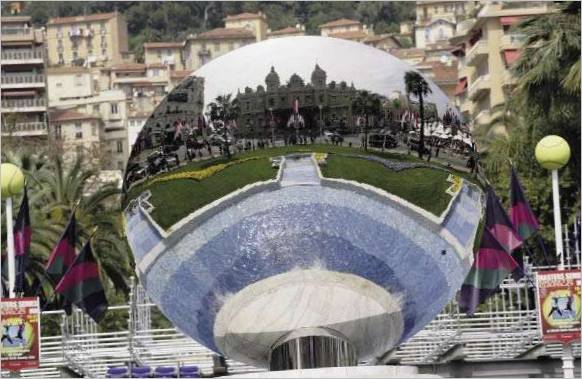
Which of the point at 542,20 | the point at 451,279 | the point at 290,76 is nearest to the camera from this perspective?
the point at 290,76

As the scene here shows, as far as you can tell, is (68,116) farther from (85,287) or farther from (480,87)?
(85,287)

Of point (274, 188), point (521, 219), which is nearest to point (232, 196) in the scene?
point (274, 188)

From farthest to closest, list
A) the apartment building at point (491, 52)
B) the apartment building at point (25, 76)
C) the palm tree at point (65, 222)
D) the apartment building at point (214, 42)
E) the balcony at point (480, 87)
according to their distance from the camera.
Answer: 1. the apartment building at point (214, 42)
2. the apartment building at point (25, 76)
3. the balcony at point (480, 87)
4. the apartment building at point (491, 52)
5. the palm tree at point (65, 222)

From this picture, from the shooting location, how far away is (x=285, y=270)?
390 inches

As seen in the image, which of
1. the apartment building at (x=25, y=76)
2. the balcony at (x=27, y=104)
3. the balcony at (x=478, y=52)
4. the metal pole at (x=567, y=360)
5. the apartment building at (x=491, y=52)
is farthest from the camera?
the apartment building at (x=25, y=76)

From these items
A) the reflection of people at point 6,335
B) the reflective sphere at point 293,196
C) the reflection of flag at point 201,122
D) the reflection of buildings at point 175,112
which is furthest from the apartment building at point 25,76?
the reflection of flag at point 201,122

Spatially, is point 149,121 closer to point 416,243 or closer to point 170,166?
point 170,166

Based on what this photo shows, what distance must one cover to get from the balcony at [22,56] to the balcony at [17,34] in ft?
2.55

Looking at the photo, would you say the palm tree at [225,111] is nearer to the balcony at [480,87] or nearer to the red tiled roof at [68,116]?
the balcony at [480,87]

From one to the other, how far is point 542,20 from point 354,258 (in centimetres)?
3082

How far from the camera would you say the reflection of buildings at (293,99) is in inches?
387

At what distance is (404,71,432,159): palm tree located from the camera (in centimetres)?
1009

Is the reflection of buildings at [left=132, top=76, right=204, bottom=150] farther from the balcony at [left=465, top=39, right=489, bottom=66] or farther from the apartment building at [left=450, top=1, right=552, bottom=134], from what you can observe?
the balcony at [left=465, top=39, right=489, bottom=66]

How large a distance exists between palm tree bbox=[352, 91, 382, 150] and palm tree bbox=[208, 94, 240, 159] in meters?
0.62
